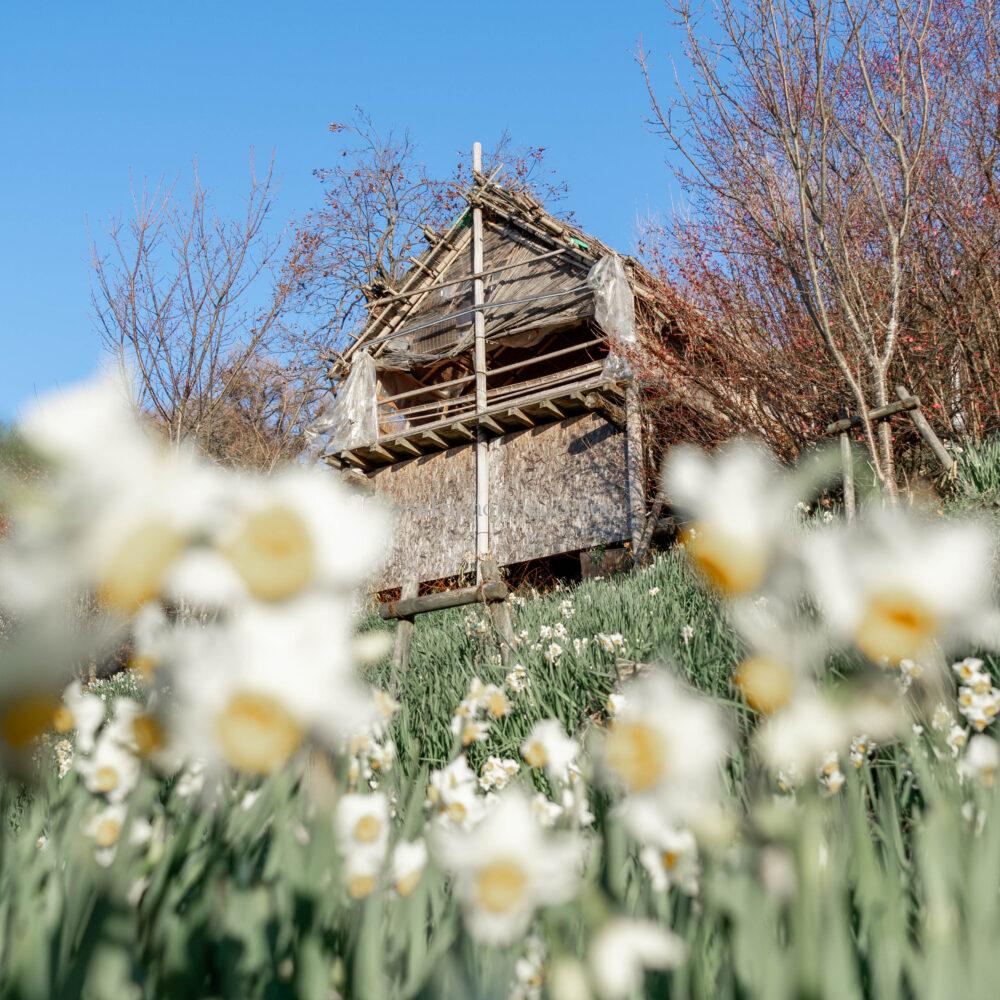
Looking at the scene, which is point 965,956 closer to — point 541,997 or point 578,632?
point 541,997

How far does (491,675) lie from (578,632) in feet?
3.07

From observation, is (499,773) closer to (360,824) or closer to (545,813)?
(545,813)

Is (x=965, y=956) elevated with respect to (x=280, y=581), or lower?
lower

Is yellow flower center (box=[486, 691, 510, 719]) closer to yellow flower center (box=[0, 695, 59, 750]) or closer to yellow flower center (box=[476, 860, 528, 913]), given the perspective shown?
yellow flower center (box=[476, 860, 528, 913])

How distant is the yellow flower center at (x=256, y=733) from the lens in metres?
0.52

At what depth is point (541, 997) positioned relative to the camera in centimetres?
84

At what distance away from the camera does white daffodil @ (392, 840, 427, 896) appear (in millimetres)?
896

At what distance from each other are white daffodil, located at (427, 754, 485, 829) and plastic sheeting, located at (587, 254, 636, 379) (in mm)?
10527

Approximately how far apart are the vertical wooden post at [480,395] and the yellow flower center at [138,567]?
38.3 ft

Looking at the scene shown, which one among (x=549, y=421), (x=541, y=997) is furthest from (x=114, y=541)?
(x=549, y=421)

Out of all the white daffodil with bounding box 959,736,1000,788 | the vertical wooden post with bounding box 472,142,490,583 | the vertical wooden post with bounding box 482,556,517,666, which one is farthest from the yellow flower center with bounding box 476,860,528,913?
the vertical wooden post with bounding box 472,142,490,583

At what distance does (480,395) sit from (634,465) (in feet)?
9.26

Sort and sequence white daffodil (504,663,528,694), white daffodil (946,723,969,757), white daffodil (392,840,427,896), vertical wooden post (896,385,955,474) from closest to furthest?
white daffodil (392,840,427,896)
white daffodil (946,723,969,757)
white daffodil (504,663,528,694)
vertical wooden post (896,385,955,474)

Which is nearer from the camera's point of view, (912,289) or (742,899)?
(742,899)
